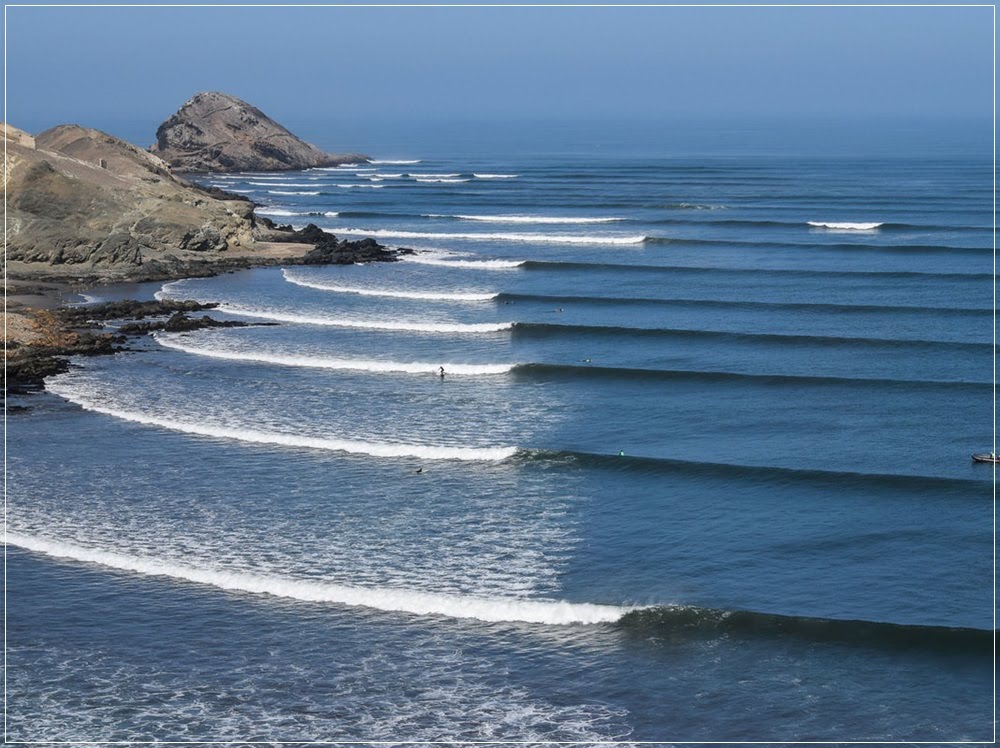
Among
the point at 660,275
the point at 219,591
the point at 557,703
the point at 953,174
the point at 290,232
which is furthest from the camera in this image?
the point at 953,174

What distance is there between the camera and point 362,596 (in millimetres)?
18156

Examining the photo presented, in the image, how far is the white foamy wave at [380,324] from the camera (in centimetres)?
3722

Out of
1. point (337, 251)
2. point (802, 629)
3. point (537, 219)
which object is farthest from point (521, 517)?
point (537, 219)

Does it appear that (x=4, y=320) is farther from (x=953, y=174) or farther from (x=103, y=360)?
(x=953, y=174)

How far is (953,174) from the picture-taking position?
81.8 m

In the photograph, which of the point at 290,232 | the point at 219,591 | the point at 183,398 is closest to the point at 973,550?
the point at 219,591

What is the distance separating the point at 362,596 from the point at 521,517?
4.04m

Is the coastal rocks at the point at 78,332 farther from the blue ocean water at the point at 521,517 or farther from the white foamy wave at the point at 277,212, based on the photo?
the white foamy wave at the point at 277,212

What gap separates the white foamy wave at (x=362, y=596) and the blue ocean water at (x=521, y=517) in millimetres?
51

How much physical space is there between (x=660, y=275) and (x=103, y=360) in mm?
20133

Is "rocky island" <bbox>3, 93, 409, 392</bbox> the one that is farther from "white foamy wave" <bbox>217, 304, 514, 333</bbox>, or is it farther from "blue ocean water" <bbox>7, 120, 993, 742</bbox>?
A: "blue ocean water" <bbox>7, 120, 993, 742</bbox>

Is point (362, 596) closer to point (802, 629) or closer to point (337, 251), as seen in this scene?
point (802, 629)

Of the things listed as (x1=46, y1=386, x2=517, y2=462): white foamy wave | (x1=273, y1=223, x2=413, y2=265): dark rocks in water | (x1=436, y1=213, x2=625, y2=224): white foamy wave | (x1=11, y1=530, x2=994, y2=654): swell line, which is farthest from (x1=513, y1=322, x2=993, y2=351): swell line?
(x1=436, y1=213, x2=625, y2=224): white foamy wave

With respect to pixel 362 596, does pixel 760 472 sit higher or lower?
higher
